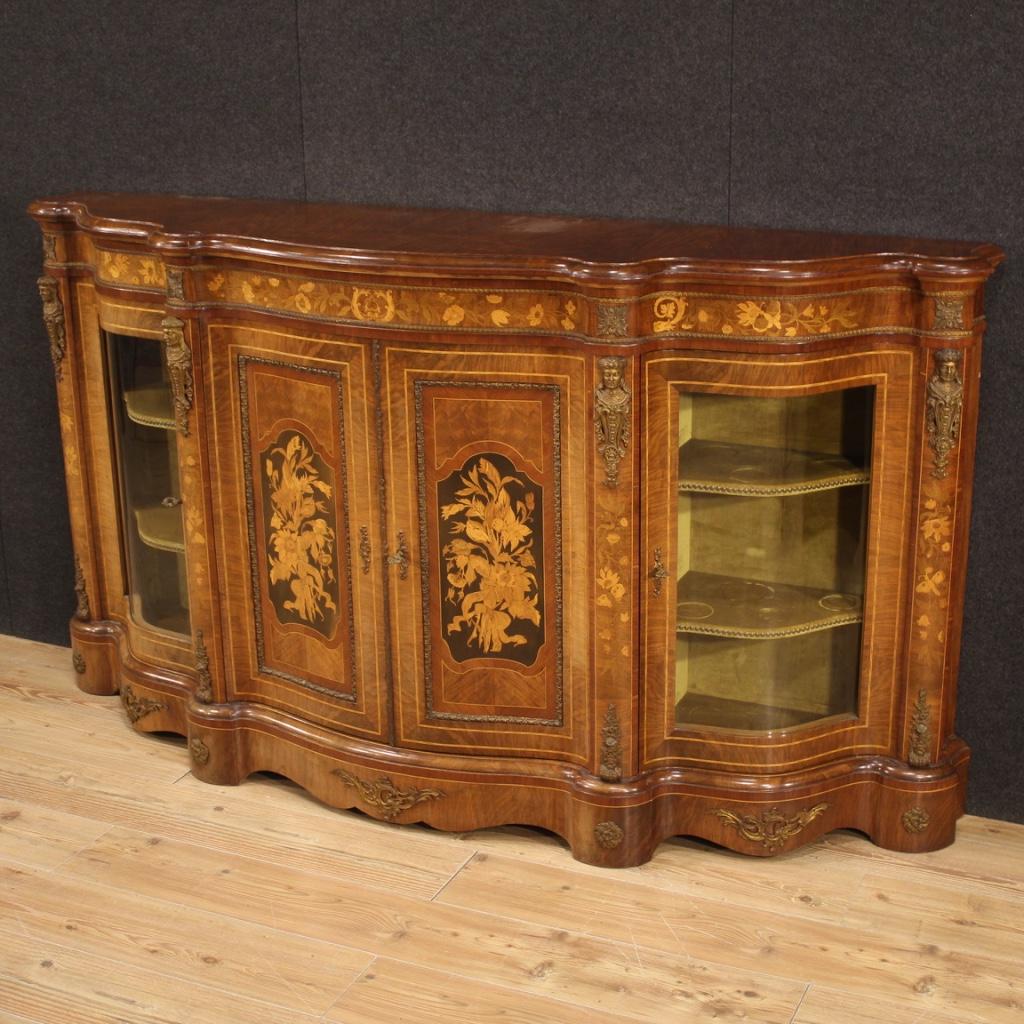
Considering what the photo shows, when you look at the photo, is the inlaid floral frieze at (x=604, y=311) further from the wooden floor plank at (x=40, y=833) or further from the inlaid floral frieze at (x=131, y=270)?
the wooden floor plank at (x=40, y=833)

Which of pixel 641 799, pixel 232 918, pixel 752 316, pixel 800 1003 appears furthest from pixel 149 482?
pixel 800 1003

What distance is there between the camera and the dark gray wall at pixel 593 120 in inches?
109

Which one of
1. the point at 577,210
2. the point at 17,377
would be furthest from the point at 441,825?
the point at 17,377

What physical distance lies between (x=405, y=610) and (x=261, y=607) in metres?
0.37

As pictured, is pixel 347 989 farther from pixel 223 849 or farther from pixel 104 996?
pixel 223 849

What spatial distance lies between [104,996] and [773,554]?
1.39 m

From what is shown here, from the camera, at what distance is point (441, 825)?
9.86 feet

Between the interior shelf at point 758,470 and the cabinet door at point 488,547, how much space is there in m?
0.20

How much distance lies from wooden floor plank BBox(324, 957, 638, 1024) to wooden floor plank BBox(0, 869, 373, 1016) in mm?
46

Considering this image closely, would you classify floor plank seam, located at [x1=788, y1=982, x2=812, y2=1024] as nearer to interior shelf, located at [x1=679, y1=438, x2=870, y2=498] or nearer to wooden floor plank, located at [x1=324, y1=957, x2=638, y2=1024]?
wooden floor plank, located at [x1=324, y1=957, x2=638, y2=1024]

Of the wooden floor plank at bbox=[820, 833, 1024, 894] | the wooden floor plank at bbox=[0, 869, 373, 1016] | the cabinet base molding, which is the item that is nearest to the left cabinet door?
the cabinet base molding

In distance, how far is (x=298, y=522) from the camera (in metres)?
3.03

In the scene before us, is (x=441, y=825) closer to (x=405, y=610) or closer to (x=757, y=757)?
(x=405, y=610)

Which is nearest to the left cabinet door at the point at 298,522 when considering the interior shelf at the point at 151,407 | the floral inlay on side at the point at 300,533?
the floral inlay on side at the point at 300,533
